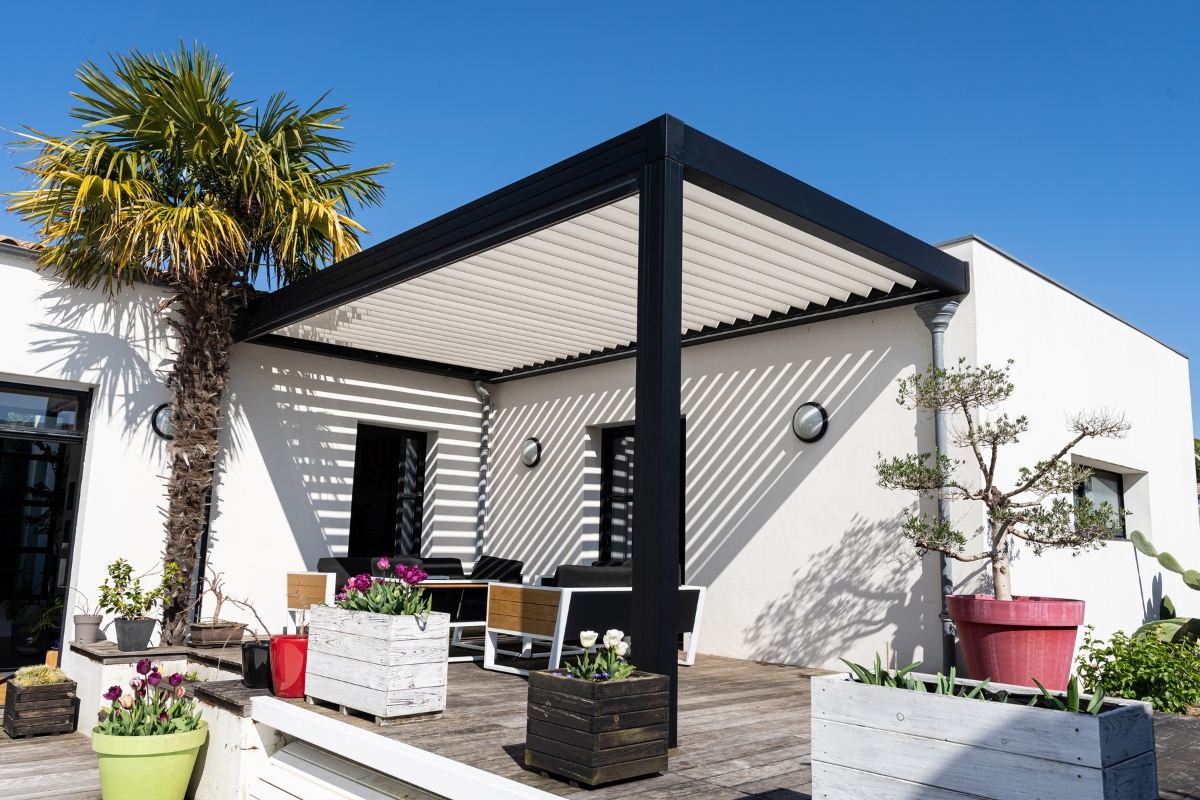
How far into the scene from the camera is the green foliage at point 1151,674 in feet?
15.2

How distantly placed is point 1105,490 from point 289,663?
6.86 meters

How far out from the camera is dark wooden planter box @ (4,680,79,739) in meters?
5.77

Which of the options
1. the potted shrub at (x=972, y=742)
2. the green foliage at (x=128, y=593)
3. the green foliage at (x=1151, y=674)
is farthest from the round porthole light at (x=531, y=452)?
the potted shrub at (x=972, y=742)

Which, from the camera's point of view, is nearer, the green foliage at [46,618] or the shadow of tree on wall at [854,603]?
the shadow of tree on wall at [854,603]

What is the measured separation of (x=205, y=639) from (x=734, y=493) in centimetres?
421

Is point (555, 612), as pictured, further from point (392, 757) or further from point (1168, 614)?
point (1168, 614)

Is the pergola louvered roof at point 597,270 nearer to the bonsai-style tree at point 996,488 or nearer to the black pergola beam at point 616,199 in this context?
the black pergola beam at point 616,199

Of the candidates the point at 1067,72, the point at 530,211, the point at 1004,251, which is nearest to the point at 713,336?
the point at 1004,251

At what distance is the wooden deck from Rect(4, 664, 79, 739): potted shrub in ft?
0.27

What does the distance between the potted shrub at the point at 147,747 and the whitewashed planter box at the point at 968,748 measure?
3.47 metres

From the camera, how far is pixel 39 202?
600cm


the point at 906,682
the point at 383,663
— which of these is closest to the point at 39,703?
the point at 383,663

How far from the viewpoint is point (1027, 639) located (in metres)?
4.34

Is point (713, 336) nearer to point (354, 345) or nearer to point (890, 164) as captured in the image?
point (354, 345)
